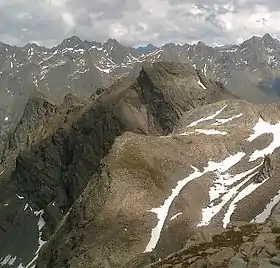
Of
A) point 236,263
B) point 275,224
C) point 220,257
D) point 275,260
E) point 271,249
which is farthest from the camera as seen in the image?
point 275,224

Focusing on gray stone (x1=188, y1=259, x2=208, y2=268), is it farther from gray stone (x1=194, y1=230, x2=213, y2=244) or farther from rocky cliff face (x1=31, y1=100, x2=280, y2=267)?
rocky cliff face (x1=31, y1=100, x2=280, y2=267)

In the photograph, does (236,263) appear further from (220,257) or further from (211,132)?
(211,132)

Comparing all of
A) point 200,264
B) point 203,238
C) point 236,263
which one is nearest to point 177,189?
point 203,238

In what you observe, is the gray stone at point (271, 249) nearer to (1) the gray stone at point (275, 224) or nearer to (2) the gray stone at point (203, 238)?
(1) the gray stone at point (275, 224)

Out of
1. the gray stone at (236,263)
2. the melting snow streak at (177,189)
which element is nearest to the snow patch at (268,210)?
the melting snow streak at (177,189)

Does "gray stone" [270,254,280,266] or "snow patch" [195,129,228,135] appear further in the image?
"snow patch" [195,129,228,135]

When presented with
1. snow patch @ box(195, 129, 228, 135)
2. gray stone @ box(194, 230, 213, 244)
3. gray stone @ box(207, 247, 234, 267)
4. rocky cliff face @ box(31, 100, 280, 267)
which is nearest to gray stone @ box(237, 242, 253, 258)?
gray stone @ box(207, 247, 234, 267)

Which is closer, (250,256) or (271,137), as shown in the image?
(250,256)

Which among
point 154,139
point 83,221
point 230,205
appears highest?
point 154,139

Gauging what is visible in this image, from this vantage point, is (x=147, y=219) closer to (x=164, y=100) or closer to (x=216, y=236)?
(x=216, y=236)

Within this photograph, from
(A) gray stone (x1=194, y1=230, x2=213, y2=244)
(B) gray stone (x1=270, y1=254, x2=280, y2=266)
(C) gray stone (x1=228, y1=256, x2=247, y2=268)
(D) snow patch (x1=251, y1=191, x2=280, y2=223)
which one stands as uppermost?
(A) gray stone (x1=194, y1=230, x2=213, y2=244)

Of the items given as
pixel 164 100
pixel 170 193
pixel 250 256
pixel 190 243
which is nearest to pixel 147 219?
pixel 170 193
